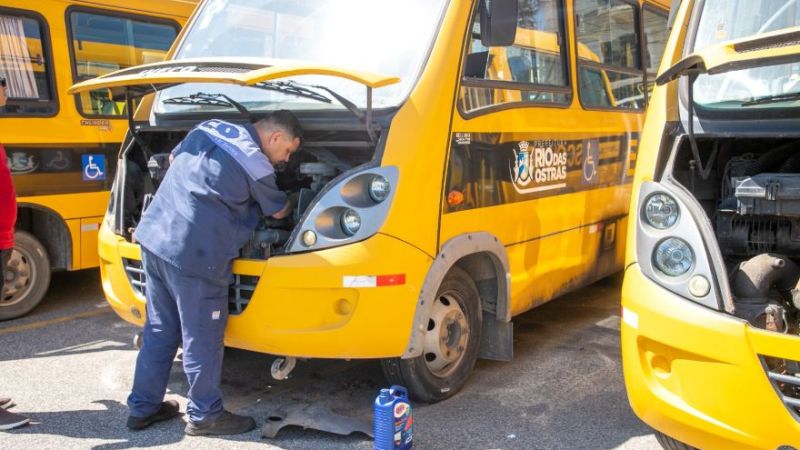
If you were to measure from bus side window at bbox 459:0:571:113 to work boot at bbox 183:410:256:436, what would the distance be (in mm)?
1970

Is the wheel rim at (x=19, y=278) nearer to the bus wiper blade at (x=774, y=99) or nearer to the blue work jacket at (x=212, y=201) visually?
the blue work jacket at (x=212, y=201)

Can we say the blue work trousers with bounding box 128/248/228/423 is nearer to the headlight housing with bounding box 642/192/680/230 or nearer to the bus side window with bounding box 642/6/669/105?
the headlight housing with bounding box 642/192/680/230

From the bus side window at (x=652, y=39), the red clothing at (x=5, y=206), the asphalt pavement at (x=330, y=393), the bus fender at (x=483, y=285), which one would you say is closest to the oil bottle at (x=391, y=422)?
the asphalt pavement at (x=330, y=393)

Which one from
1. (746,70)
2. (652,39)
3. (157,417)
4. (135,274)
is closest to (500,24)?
(746,70)

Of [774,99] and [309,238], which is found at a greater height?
[774,99]

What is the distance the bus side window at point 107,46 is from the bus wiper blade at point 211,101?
91.8 inches

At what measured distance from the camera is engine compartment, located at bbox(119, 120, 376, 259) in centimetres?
399

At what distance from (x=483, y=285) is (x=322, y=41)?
66.3 inches

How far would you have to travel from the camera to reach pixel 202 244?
12.3ft

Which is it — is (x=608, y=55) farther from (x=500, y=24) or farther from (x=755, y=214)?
(x=755, y=214)

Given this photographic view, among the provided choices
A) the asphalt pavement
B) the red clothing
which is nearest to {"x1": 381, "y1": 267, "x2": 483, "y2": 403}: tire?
the asphalt pavement

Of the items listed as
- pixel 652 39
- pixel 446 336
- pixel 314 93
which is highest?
pixel 652 39

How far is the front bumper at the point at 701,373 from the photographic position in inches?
111

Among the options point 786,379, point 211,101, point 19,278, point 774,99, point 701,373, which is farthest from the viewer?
point 19,278
